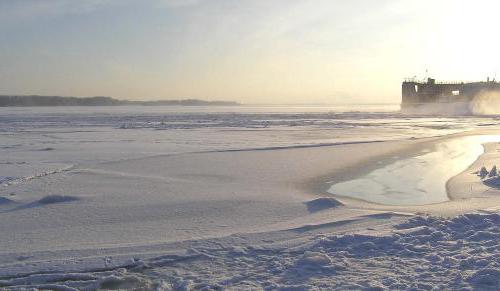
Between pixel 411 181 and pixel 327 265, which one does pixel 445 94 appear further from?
pixel 327 265

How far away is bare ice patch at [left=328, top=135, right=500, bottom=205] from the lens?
6633 millimetres

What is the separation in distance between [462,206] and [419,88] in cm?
6155

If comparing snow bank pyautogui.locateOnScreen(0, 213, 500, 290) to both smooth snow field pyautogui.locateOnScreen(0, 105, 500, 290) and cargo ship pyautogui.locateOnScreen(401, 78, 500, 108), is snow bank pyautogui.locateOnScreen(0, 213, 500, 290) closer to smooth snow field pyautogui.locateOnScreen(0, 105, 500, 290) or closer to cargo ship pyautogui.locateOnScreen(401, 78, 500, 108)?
smooth snow field pyautogui.locateOnScreen(0, 105, 500, 290)

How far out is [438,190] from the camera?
23.5ft

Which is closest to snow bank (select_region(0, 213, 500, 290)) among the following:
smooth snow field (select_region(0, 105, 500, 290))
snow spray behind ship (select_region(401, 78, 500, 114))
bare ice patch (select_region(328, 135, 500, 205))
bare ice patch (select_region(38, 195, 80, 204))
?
smooth snow field (select_region(0, 105, 500, 290))

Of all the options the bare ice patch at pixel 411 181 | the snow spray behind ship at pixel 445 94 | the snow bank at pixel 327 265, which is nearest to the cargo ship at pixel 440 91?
the snow spray behind ship at pixel 445 94

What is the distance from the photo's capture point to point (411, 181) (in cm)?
793

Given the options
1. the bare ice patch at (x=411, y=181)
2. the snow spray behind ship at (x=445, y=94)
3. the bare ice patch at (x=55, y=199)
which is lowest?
the bare ice patch at (x=411, y=181)

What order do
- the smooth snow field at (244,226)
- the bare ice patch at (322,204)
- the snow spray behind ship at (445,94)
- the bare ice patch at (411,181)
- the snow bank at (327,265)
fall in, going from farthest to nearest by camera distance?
1. the snow spray behind ship at (445,94)
2. the bare ice patch at (411,181)
3. the bare ice patch at (322,204)
4. the smooth snow field at (244,226)
5. the snow bank at (327,265)

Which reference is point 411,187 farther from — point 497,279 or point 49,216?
point 49,216

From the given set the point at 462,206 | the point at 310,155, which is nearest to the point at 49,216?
the point at 462,206

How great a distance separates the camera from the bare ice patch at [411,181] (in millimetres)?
6633

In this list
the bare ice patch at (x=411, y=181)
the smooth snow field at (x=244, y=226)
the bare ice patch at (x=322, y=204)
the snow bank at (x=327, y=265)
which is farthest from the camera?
the bare ice patch at (x=411, y=181)

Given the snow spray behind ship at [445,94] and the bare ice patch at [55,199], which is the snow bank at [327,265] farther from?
the snow spray behind ship at [445,94]
